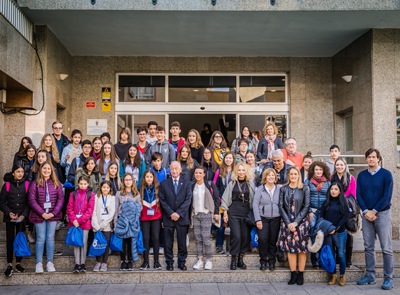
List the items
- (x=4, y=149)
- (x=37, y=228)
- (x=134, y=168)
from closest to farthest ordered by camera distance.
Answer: (x=37, y=228) < (x=134, y=168) < (x=4, y=149)

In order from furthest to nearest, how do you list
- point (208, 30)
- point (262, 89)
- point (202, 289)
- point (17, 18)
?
point (262, 89)
point (208, 30)
point (17, 18)
point (202, 289)

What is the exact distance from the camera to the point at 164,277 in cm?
687

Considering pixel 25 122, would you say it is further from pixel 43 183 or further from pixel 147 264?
pixel 147 264

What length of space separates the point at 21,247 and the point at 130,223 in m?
1.79

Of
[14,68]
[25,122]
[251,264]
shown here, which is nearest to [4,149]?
[25,122]

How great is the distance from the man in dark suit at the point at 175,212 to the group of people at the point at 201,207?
0.02 meters

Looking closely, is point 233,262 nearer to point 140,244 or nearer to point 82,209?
point 140,244

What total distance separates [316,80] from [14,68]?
8.00 meters

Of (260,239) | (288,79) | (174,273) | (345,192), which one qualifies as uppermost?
(288,79)

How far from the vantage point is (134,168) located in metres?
7.66

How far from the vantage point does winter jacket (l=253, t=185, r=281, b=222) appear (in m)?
6.91

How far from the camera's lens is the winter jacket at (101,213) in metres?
6.87

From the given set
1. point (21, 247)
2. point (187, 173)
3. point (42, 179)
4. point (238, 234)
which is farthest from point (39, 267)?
point (238, 234)

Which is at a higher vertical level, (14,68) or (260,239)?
(14,68)
